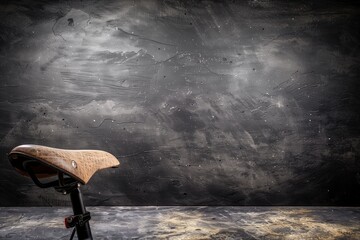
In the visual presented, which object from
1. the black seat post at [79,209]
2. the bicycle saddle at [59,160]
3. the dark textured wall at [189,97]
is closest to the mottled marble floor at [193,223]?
the dark textured wall at [189,97]

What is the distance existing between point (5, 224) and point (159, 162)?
65.7 inches

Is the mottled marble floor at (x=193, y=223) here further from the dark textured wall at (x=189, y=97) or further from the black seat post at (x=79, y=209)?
the black seat post at (x=79, y=209)

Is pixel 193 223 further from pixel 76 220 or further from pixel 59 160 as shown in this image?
pixel 59 160

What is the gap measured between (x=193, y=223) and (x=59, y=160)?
188 centimetres

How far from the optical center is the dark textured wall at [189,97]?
10.8 ft

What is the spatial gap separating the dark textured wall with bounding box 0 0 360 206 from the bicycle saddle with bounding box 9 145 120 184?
198 centimetres

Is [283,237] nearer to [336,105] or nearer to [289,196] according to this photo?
[289,196]

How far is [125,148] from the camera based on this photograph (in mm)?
3355

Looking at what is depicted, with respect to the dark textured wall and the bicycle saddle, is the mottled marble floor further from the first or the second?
the bicycle saddle

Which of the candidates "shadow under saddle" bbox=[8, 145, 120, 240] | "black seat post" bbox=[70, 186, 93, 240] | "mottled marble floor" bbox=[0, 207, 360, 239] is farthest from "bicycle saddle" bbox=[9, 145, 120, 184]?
"mottled marble floor" bbox=[0, 207, 360, 239]

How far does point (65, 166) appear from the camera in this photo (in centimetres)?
116

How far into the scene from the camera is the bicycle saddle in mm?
1107

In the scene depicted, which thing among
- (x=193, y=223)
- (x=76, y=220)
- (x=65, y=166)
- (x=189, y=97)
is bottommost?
(x=193, y=223)

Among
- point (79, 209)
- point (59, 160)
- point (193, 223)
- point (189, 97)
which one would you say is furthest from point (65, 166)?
point (189, 97)
